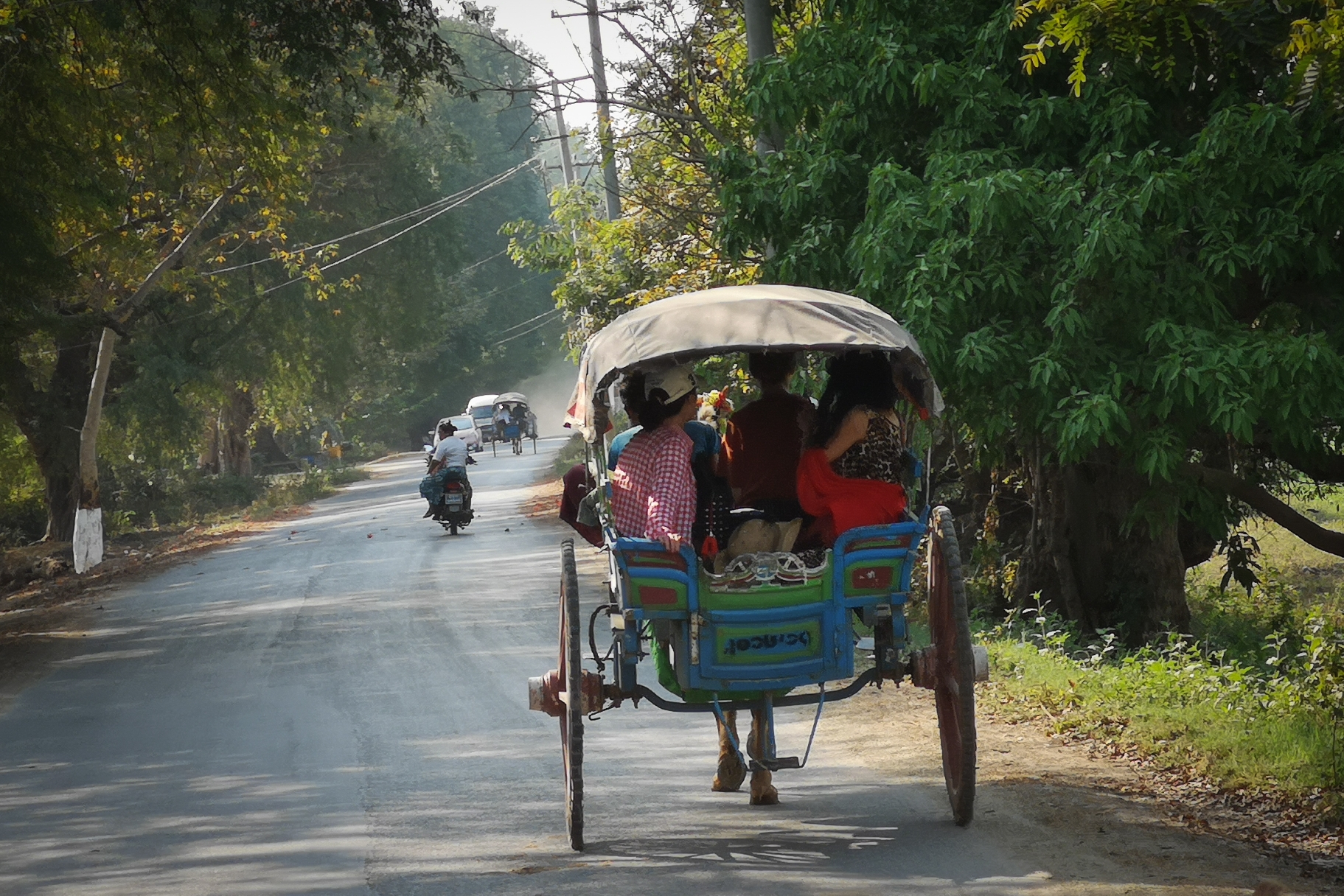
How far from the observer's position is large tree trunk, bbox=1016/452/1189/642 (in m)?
13.8

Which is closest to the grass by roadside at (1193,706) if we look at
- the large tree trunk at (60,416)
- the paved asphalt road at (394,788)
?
the paved asphalt road at (394,788)

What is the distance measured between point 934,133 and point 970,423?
213 cm

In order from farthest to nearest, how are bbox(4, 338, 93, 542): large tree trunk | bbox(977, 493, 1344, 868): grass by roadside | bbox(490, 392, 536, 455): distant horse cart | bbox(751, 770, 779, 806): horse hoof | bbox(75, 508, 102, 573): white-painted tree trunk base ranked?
bbox(490, 392, 536, 455): distant horse cart
bbox(4, 338, 93, 542): large tree trunk
bbox(75, 508, 102, 573): white-painted tree trunk base
bbox(751, 770, 779, 806): horse hoof
bbox(977, 493, 1344, 868): grass by roadside

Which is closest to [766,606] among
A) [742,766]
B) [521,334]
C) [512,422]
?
[742,766]

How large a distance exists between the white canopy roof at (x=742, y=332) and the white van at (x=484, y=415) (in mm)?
58544

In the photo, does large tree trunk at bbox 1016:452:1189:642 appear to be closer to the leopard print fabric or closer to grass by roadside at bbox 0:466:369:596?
the leopard print fabric

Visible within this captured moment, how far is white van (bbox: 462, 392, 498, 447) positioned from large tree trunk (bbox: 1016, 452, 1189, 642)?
171 feet

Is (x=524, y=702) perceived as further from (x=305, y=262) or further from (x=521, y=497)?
(x=305, y=262)

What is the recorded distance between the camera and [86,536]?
27.0 metres

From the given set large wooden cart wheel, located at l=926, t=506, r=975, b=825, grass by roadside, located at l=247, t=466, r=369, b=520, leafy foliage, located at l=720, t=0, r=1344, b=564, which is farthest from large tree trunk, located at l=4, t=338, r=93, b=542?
large wooden cart wheel, located at l=926, t=506, r=975, b=825

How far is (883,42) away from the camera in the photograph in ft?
35.2

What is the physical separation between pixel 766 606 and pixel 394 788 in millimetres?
2777

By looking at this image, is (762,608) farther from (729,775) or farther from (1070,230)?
(1070,230)

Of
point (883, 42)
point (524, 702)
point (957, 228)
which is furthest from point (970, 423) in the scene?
point (524, 702)
